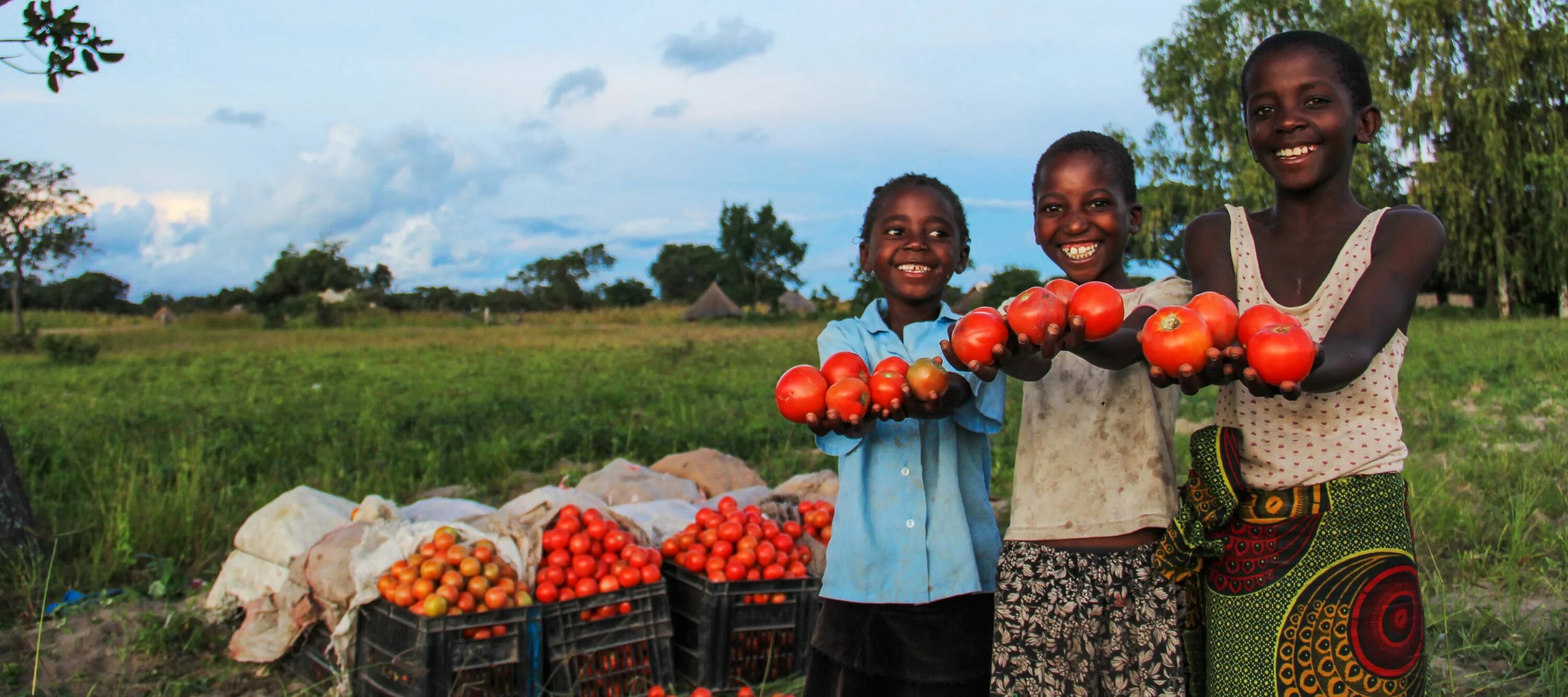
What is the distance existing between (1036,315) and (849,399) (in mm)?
477

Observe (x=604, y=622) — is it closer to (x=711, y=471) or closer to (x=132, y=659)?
(x=132, y=659)

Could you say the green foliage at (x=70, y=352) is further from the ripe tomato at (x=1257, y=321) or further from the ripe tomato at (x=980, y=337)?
the ripe tomato at (x=1257, y=321)

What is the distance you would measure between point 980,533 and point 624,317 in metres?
43.0

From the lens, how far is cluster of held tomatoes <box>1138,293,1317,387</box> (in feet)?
4.88

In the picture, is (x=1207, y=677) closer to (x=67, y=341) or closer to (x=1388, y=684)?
(x=1388, y=684)

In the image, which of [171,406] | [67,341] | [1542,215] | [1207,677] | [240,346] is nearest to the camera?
[1207,677]

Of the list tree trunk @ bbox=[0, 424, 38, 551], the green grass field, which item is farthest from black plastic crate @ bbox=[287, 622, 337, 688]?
tree trunk @ bbox=[0, 424, 38, 551]

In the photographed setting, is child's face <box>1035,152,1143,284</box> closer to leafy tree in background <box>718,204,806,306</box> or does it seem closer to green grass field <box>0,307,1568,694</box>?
green grass field <box>0,307,1568,694</box>

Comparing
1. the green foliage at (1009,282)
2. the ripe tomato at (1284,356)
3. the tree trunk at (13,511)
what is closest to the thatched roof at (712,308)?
the green foliage at (1009,282)

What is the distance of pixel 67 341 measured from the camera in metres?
18.1

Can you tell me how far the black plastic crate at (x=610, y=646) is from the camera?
138 inches

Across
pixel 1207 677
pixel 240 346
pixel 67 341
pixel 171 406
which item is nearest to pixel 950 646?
pixel 1207 677

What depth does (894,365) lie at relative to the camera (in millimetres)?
2158

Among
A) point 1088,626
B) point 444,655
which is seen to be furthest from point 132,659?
point 1088,626
